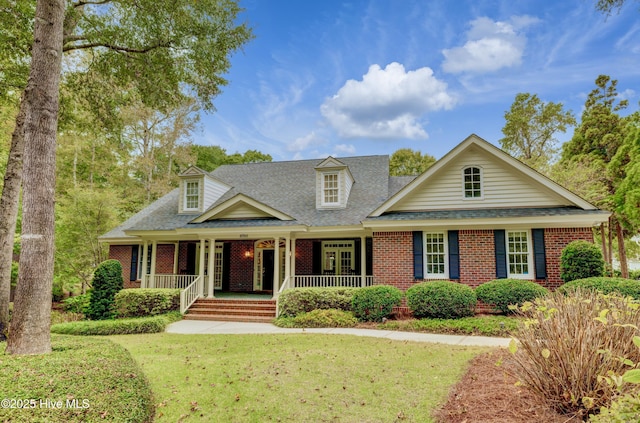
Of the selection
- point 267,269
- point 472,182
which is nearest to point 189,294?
point 267,269

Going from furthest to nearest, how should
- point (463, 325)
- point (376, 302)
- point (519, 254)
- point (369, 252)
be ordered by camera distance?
point (369, 252) → point (519, 254) → point (376, 302) → point (463, 325)

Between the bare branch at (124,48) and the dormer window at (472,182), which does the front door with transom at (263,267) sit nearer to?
the dormer window at (472,182)

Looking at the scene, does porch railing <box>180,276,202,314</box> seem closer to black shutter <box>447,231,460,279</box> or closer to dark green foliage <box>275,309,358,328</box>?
dark green foliage <box>275,309,358,328</box>

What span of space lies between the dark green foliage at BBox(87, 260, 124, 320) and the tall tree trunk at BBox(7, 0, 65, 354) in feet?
31.4

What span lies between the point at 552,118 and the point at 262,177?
2203 centimetres

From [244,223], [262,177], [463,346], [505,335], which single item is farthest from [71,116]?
[505,335]

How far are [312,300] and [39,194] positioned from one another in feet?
29.0

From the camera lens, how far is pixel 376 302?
11.4 m

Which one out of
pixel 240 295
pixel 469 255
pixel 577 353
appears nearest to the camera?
pixel 577 353

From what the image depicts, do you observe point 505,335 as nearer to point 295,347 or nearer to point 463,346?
point 463,346

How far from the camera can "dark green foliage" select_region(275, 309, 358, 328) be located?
11.1 meters

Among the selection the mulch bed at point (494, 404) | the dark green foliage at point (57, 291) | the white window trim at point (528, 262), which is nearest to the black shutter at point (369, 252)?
the white window trim at point (528, 262)

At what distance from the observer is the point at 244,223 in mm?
14375

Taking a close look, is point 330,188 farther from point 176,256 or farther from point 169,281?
point 169,281
